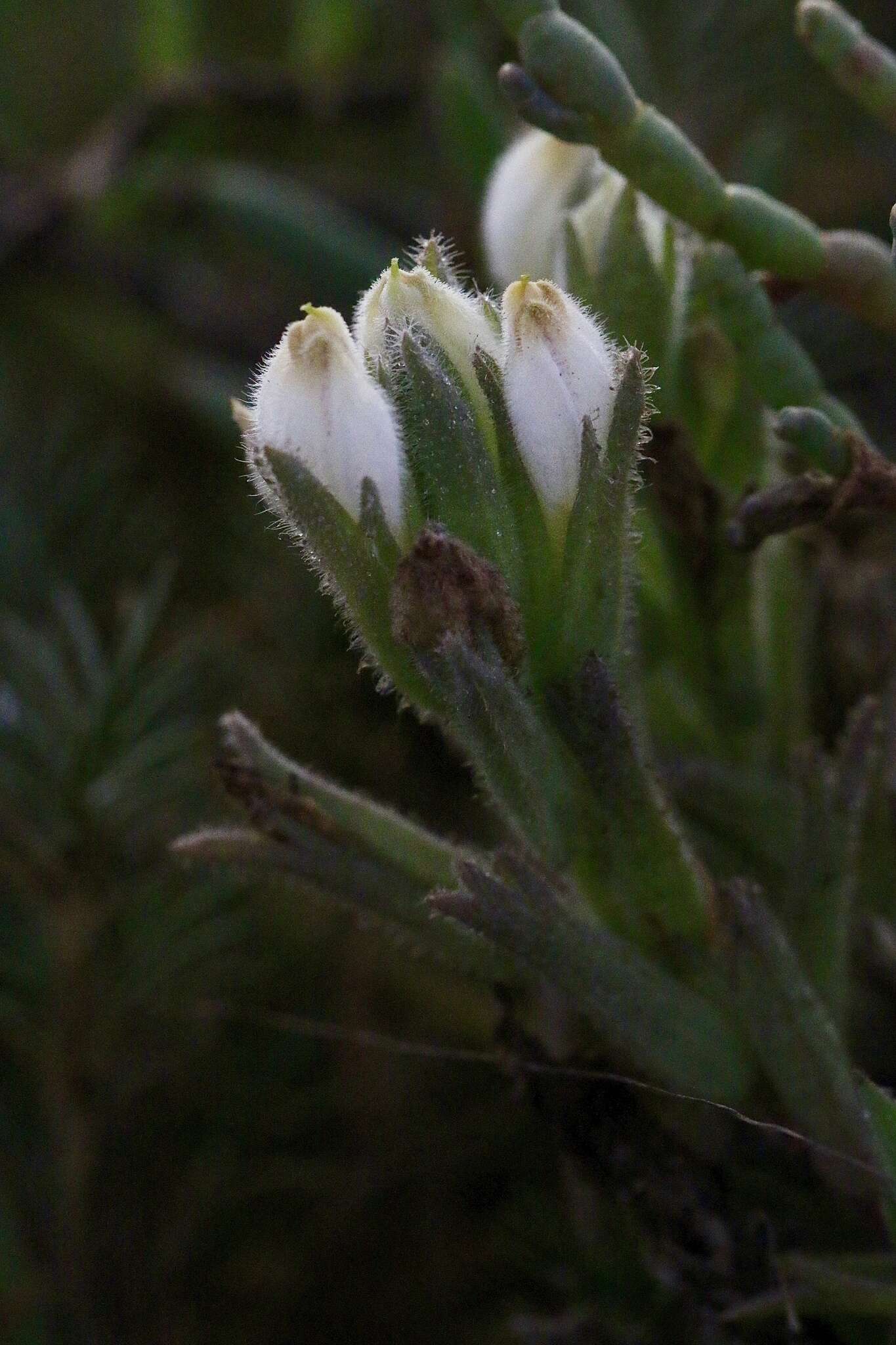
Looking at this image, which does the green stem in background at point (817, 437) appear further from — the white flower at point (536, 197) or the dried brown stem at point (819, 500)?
the white flower at point (536, 197)

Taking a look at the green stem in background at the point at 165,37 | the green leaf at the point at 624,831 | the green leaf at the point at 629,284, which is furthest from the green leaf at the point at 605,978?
the green stem in background at the point at 165,37

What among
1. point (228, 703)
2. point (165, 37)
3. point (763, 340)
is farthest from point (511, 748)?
point (165, 37)

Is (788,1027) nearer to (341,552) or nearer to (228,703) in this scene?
(341,552)

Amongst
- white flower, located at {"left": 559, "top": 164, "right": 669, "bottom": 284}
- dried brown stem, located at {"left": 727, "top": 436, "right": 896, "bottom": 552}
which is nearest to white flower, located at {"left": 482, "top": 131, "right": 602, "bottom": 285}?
white flower, located at {"left": 559, "top": 164, "right": 669, "bottom": 284}

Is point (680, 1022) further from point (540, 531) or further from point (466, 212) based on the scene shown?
point (466, 212)

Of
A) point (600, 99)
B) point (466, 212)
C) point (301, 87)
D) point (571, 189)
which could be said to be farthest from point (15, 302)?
point (600, 99)

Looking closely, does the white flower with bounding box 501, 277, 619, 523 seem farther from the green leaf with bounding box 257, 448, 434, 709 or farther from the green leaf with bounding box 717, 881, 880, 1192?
the green leaf with bounding box 717, 881, 880, 1192
